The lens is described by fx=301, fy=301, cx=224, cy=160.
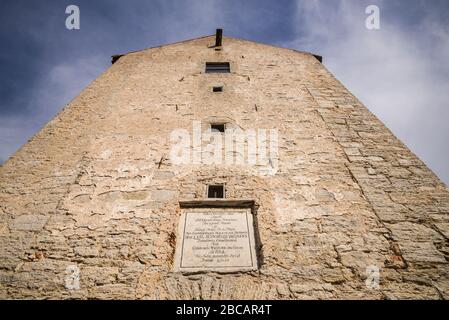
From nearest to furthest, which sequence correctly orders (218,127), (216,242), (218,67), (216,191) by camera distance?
(216,242) → (216,191) → (218,127) → (218,67)

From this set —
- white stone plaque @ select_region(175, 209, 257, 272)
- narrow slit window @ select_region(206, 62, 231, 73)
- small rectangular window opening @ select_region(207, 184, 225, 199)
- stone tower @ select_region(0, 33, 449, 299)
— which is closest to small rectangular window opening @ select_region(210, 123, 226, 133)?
stone tower @ select_region(0, 33, 449, 299)

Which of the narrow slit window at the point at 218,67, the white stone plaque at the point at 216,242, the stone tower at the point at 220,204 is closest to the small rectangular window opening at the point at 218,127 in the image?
the stone tower at the point at 220,204

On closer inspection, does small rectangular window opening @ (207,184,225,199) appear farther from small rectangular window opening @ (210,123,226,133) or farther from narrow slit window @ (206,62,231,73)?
narrow slit window @ (206,62,231,73)

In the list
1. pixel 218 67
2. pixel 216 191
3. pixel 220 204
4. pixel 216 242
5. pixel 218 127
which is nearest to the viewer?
pixel 216 242

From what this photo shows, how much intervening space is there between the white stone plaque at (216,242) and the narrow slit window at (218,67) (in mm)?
4373

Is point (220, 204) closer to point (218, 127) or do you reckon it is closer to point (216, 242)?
point (216, 242)

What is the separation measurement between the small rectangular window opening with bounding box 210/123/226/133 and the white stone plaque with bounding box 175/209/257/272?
1758mm

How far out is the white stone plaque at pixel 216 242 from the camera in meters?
3.16

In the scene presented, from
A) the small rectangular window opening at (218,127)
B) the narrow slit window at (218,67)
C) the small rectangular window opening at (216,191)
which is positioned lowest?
the small rectangular window opening at (216,191)

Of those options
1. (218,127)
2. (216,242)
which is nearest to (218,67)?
(218,127)

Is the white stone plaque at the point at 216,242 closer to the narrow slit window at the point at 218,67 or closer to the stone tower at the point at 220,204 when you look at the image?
the stone tower at the point at 220,204

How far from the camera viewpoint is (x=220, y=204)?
382 centimetres

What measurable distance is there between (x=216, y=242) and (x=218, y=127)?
236 cm
